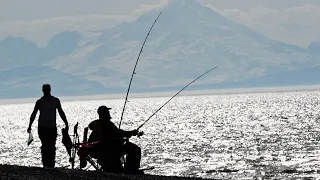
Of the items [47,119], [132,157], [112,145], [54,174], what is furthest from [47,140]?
[54,174]

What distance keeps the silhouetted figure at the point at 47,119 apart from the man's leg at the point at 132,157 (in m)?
1.78

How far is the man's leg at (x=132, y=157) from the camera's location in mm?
12805

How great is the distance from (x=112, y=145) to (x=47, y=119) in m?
1.95

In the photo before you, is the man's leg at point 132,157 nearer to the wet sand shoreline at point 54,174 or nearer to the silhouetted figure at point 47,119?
the wet sand shoreline at point 54,174

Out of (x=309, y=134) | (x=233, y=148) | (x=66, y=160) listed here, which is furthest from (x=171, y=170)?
(x=309, y=134)

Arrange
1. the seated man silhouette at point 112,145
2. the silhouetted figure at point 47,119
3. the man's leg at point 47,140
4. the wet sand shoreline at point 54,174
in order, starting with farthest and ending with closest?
the man's leg at point 47,140 < the silhouetted figure at point 47,119 < the seated man silhouette at point 112,145 < the wet sand shoreline at point 54,174

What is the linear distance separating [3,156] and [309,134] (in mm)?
27815

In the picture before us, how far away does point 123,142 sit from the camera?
1292 centimetres

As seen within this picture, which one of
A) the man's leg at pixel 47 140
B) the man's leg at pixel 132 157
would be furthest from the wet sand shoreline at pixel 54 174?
the man's leg at pixel 47 140

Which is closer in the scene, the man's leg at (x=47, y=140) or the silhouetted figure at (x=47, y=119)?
the silhouetted figure at (x=47, y=119)

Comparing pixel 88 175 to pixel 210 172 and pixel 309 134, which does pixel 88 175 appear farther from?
pixel 309 134

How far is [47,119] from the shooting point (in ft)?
46.4

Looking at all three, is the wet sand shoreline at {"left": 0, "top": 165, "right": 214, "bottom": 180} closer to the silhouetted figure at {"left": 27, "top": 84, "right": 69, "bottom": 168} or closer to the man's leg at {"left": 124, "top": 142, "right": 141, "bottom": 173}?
the man's leg at {"left": 124, "top": 142, "right": 141, "bottom": 173}

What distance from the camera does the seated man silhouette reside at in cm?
1279
